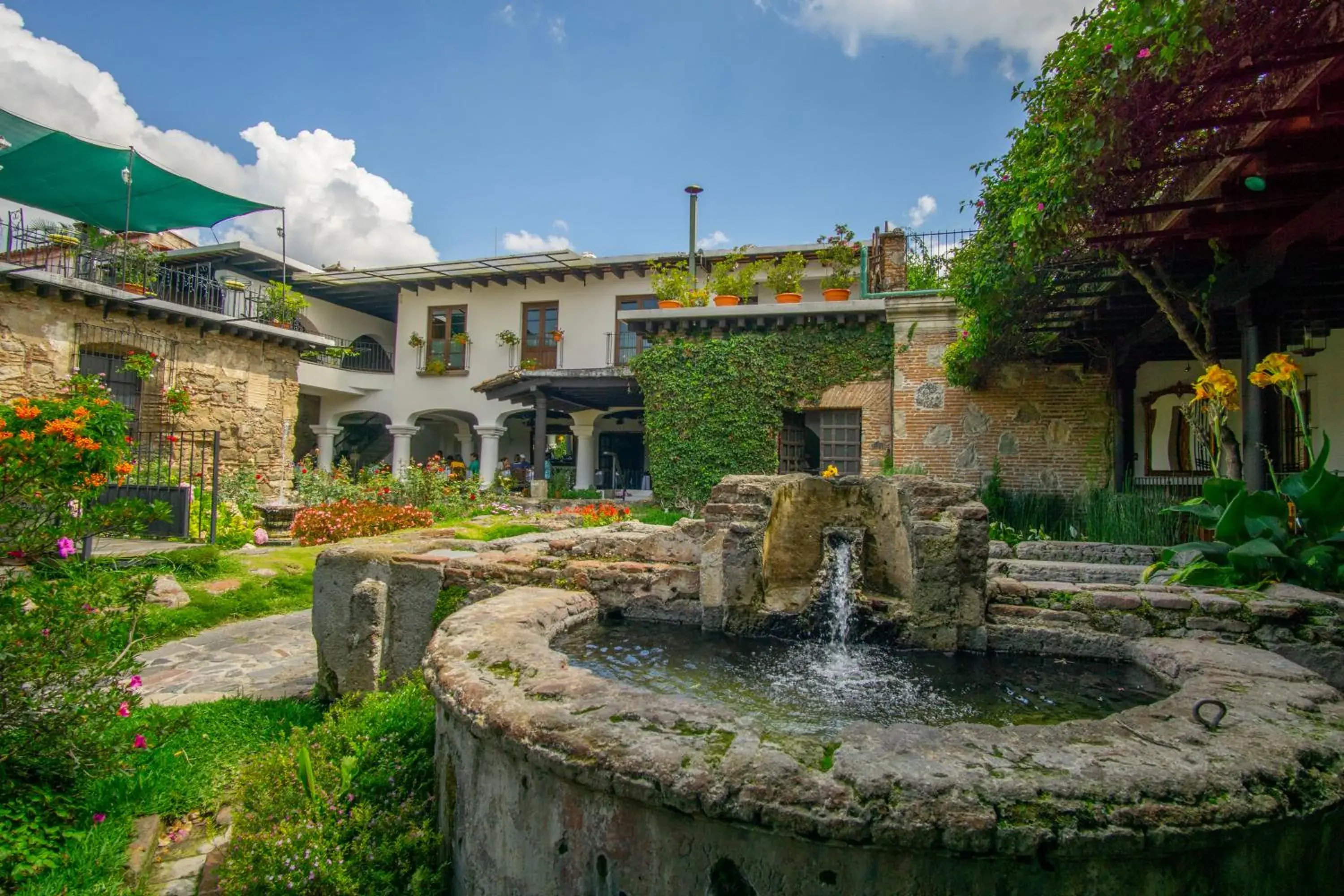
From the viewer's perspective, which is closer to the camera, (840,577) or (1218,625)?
(1218,625)

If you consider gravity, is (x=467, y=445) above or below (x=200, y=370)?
below

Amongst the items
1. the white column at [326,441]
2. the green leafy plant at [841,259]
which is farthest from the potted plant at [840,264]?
the white column at [326,441]

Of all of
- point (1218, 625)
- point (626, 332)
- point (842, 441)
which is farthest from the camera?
point (626, 332)

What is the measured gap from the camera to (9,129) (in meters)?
10.6

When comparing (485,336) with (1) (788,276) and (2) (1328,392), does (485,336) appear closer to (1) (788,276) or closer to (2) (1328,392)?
(1) (788,276)

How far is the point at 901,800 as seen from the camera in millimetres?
1627

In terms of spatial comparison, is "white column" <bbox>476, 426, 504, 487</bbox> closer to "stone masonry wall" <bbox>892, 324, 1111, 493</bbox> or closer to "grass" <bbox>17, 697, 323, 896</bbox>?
"stone masonry wall" <bbox>892, 324, 1111, 493</bbox>

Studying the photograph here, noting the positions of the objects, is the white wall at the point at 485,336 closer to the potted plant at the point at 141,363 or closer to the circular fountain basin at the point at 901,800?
the potted plant at the point at 141,363

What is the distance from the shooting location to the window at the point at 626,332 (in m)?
17.7

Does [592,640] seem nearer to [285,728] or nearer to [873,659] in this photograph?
[873,659]

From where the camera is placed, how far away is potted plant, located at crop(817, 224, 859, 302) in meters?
12.6

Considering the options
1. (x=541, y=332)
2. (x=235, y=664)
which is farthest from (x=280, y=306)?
(x=235, y=664)

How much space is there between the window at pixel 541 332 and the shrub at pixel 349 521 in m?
8.32

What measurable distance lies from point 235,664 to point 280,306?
1219cm
